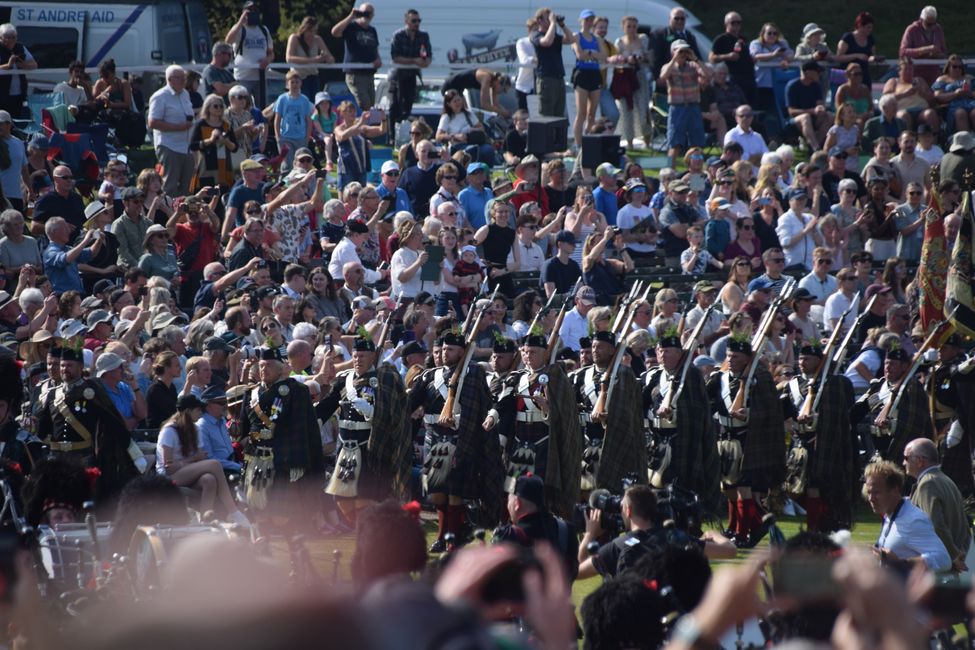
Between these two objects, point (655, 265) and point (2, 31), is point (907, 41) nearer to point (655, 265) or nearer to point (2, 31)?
point (655, 265)

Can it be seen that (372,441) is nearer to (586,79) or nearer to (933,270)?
(933,270)

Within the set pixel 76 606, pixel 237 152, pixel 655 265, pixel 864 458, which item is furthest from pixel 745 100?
pixel 76 606

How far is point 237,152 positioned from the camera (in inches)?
640

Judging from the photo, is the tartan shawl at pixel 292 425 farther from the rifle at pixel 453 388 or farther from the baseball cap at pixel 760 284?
the baseball cap at pixel 760 284

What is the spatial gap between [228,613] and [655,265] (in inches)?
550

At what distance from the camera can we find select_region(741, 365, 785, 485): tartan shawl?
12.2 m

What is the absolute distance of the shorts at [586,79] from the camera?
768 inches

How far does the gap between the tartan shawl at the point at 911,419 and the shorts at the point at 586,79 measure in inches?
311

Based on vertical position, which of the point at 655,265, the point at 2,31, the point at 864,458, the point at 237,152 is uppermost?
the point at 2,31

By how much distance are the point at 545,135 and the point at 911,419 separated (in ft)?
21.8

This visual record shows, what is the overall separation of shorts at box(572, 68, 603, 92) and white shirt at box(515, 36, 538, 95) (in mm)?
501

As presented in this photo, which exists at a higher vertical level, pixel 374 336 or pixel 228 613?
pixel 228 613

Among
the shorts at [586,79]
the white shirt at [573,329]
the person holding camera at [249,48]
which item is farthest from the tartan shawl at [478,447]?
the shorts at [586,79]

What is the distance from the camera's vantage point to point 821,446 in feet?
40.5
